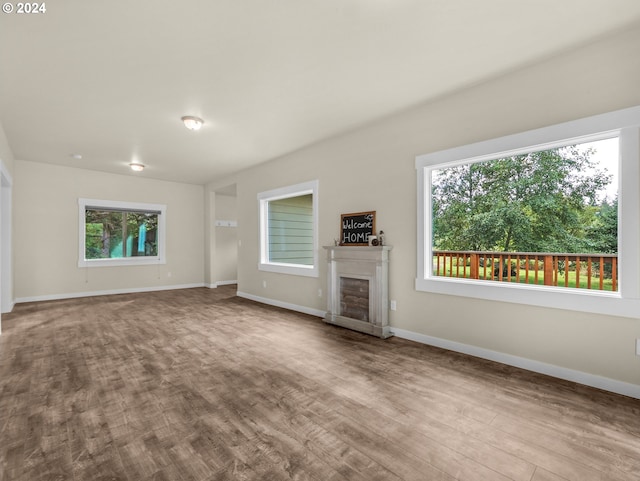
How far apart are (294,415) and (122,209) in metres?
7.15

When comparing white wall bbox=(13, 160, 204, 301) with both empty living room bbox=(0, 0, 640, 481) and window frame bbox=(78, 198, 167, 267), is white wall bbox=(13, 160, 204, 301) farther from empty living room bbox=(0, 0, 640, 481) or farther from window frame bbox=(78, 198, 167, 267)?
empty living room bbox=(0, 0, 640, 481)

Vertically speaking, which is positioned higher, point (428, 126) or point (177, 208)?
point (428, 126)

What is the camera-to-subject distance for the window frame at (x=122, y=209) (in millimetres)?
6770

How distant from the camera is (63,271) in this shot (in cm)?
659

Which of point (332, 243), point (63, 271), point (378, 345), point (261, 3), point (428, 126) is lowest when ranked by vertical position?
point (378, 345)

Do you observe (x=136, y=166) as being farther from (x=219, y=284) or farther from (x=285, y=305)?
(x=285, y=305)

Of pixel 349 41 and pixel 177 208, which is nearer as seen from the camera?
pixel 349 41

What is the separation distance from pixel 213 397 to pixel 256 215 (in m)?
4.38

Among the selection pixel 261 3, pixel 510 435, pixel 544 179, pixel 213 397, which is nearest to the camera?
pixel 510 435

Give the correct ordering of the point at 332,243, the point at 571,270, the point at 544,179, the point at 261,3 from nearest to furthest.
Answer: the point at 261,3 → the point at 571,270 → the point at 544,179 → the point at 332,243

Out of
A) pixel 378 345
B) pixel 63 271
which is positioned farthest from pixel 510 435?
pixel 63 271

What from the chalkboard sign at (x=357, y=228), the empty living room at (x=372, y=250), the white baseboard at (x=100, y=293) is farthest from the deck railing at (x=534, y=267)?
the white baseboard at (x=100, y=293)

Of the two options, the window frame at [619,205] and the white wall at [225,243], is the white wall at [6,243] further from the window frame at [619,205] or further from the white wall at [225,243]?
the window frame at [619,205]

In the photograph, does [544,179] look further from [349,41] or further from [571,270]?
Answer: [349,41]
